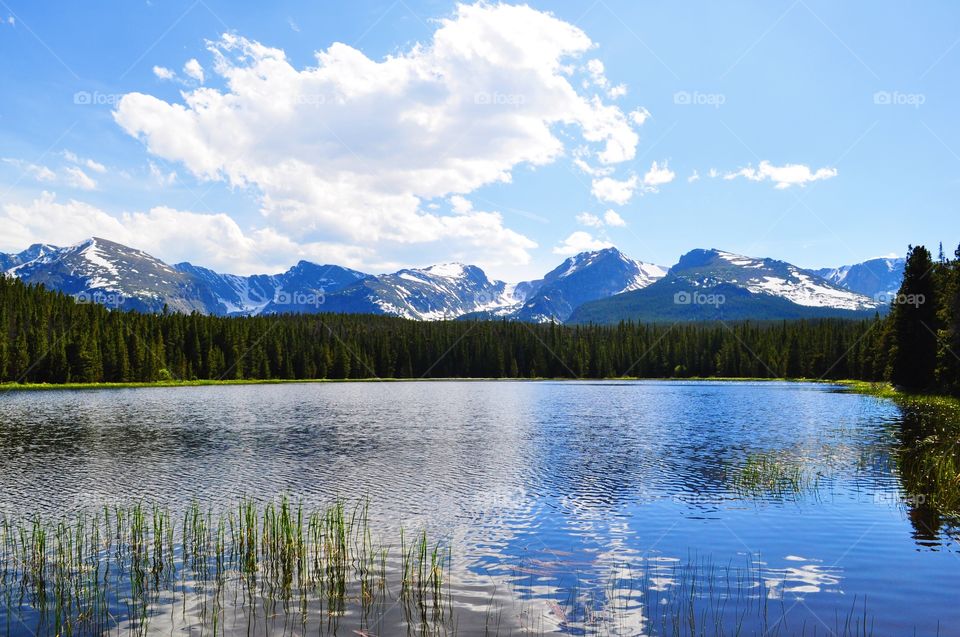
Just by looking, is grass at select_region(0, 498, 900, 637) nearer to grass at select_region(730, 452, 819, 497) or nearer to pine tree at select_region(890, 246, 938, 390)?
grass at select_region(730, 452, 819, 497)

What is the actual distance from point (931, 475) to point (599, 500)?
18.7m

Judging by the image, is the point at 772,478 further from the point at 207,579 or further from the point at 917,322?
the point at 917,322

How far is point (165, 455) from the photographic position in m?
46.5

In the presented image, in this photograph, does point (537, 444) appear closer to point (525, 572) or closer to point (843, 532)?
point (843, 532)

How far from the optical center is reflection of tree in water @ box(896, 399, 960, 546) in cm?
2598

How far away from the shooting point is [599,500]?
3161 centimetres

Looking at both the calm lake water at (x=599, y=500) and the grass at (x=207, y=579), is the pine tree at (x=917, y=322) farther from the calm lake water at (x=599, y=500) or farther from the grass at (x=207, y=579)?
the grass at (x=207, y=579)

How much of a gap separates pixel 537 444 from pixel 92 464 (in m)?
32.4

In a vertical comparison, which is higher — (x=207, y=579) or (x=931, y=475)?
(x=931, y=475)

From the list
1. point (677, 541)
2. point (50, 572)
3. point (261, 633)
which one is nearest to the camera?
point (261, 633)

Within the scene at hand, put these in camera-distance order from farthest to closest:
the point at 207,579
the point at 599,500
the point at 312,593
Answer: the point at 599,500 → the point at 207,579 → the point at 312,593

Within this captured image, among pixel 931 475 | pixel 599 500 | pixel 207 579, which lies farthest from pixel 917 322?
pixel 207 579

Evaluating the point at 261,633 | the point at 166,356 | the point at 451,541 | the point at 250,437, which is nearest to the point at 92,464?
the point at 250,437

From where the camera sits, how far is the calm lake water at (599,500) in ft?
56.9
